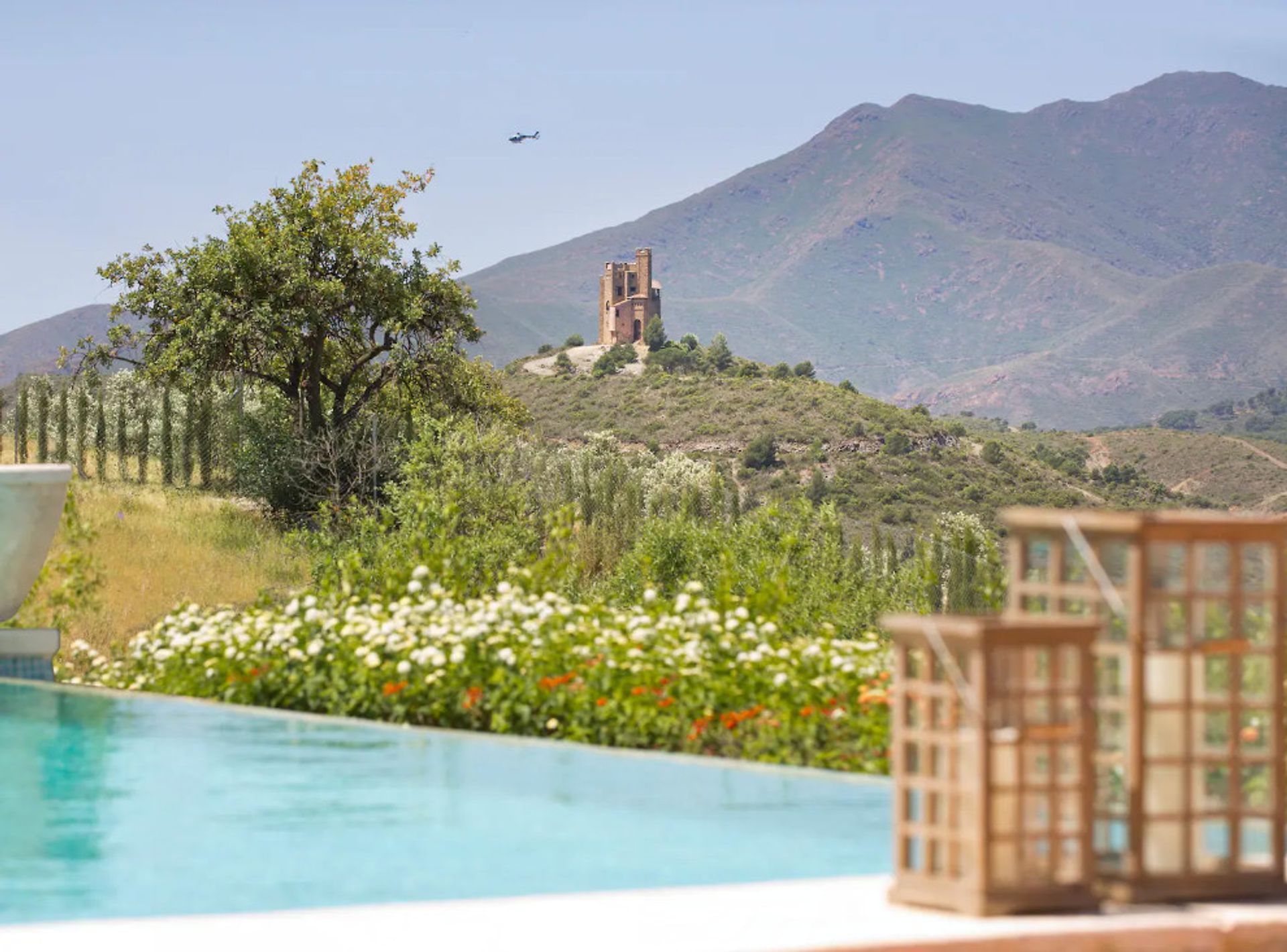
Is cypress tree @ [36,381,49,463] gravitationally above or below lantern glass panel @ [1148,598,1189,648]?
above

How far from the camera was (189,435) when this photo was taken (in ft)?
49.4

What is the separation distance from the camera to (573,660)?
492cm

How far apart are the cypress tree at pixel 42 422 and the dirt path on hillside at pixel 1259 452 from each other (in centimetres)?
5293

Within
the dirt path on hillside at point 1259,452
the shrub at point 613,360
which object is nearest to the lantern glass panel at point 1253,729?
the dirt path on hillside at point 1259,452

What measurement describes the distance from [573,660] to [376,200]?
11.2 meters

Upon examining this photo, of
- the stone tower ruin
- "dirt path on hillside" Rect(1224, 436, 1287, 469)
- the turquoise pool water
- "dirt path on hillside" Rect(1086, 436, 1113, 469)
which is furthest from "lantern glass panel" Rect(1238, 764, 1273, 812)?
the stone tower ruin

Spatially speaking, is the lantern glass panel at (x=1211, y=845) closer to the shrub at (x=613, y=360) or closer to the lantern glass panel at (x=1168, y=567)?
the lantern glass panel at (x=1168, y=567)

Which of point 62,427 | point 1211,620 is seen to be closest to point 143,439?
point 62,427

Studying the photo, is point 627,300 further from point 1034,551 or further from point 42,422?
point 1034,551

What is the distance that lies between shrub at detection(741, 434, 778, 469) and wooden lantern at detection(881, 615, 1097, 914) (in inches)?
1809

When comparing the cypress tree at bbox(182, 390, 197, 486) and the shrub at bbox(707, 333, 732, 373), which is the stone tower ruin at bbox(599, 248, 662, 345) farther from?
the cypress tree at bbox(182, 390, 197, 486)

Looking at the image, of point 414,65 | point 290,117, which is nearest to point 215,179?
point 414,65

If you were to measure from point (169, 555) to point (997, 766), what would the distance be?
9405 millimetres

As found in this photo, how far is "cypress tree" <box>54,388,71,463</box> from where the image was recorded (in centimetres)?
1488
